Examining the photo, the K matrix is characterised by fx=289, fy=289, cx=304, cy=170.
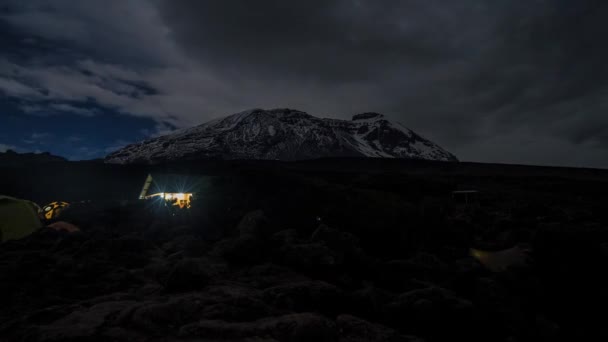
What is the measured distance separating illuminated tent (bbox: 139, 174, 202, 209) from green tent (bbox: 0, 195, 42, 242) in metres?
11.0

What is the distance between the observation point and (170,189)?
28.0 m

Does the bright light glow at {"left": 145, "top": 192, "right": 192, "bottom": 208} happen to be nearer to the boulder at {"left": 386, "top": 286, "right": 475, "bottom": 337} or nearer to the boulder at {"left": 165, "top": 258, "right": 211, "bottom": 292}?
the boulder at {"left": 165, "top": 258, "right": 211, "bottom": 292}

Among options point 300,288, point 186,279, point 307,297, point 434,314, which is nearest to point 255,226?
point 186,279

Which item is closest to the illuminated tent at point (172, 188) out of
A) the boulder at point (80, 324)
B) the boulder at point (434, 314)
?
the boulder at point (80, 324)

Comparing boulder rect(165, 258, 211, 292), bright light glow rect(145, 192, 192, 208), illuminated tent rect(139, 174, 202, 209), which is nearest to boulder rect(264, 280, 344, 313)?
boulder rect(165, 258, 211, 292)

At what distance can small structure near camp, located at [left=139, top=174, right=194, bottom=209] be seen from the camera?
85.2 ft

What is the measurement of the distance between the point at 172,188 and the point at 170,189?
0.20 m

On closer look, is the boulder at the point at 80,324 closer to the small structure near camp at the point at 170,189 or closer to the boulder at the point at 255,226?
the boulder at the point at 255,226

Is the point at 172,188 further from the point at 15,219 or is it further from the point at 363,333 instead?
the point at 363,333

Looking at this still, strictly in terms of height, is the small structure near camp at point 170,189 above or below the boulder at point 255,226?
above

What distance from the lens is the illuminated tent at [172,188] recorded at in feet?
85.9

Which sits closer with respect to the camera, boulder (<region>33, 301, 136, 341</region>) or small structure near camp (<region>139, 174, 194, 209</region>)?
boulder (<region>33, 301, 136, 341</region>)

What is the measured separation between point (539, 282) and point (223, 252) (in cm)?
904

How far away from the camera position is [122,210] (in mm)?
18844
